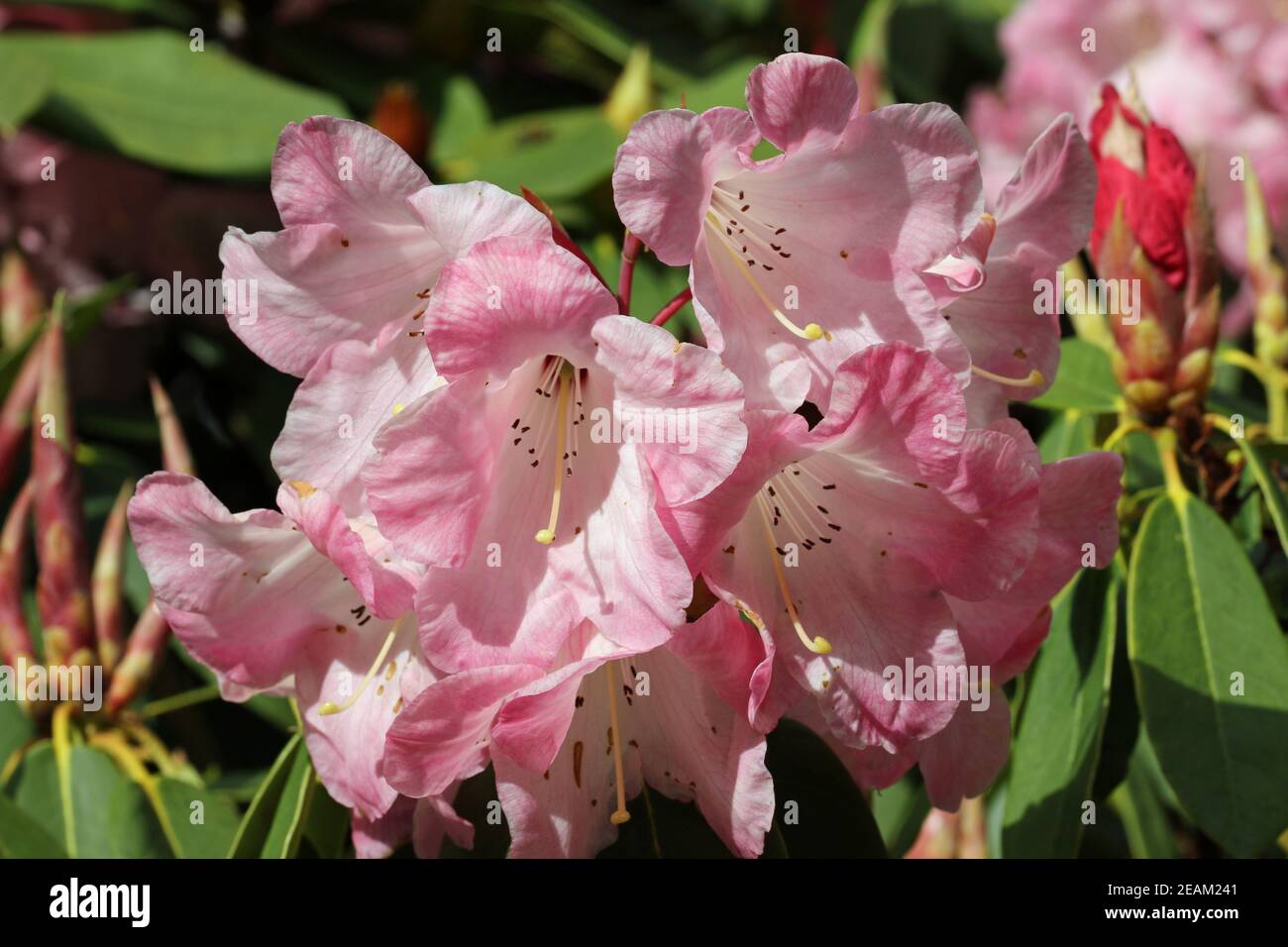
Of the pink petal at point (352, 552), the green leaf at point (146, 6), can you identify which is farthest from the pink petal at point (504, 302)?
the green leaf at point (146, 6)

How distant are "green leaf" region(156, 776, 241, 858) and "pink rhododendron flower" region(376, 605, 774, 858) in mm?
396

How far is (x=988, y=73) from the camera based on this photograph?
203 cm

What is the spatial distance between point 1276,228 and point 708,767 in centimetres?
116

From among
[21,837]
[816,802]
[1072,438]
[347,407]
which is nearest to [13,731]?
[21,837]

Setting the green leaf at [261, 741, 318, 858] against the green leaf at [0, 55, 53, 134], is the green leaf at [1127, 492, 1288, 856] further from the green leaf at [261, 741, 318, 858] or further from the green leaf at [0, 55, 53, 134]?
the green leaf at [0, 55, 53, 134]

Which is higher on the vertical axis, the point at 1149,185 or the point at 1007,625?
the point at 1149,185

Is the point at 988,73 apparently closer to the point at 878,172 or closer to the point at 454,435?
the point at 878,172

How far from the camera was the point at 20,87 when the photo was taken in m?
1.27

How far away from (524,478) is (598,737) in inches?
6.3

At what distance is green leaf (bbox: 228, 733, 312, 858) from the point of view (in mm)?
882

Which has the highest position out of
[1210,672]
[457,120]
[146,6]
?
[146,6]

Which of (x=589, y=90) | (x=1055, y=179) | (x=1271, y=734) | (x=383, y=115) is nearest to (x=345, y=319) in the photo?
(x=1055, y=179)

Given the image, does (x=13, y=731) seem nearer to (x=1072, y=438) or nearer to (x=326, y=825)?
(x=326, y=825)

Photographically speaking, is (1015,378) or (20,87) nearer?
(1015,378)
